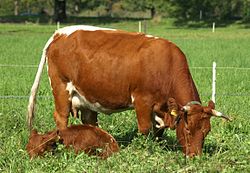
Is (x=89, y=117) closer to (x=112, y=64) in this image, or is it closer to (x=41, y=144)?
(x=112, y=64)

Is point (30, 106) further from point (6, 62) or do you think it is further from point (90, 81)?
point (6, 62)

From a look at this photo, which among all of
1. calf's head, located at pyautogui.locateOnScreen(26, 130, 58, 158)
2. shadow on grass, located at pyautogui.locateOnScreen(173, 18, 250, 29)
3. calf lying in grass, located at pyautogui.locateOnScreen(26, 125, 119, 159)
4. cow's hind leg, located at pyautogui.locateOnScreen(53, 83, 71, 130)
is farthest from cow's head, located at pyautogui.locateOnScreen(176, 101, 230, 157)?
shadow on grass, located at pyautogui.locateOnScreen(173, 18, 250, 29)

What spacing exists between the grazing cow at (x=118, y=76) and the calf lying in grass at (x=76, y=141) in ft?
1.91

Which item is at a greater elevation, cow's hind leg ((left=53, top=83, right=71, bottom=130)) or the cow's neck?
the cow's neck

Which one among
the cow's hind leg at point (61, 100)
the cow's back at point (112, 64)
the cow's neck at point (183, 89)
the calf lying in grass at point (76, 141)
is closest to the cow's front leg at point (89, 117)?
the cow's hind leg at point (61, 100)

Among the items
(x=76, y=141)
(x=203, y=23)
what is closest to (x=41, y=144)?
(x=76, y=141)

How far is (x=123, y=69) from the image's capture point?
6973 mm

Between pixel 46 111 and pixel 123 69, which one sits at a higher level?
pixel 123 69

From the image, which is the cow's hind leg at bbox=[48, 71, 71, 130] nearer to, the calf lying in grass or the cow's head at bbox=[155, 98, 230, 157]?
the calf lying in grass

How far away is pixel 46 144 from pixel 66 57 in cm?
149

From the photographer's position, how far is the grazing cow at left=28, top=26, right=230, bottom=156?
6.73 meters

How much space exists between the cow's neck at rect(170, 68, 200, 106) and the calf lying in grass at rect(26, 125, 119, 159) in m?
1.04

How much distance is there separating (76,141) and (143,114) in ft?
3.15

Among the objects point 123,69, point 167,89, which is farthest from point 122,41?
point 167,89
